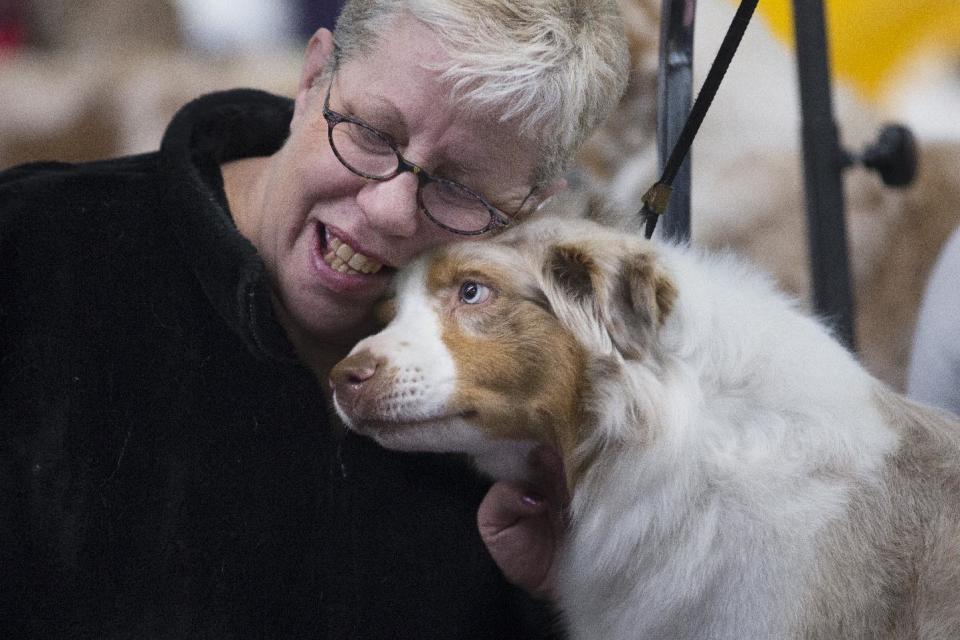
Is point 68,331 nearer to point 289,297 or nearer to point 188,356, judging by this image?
point 188,356

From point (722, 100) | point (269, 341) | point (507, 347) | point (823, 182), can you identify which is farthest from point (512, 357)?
point (722, 100)

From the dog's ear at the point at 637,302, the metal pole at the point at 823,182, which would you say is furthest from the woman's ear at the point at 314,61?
the metal pole at the point at 823,182

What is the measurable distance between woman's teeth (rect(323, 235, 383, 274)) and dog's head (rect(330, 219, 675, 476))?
106 mm

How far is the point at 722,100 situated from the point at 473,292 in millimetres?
2087

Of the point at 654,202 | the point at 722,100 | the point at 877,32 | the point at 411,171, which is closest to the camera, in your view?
the point at 411,171

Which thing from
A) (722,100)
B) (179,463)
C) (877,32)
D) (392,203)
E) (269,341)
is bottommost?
(179,463)

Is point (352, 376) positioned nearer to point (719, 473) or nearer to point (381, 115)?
point (381, 115)

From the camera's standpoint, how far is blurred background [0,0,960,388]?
120 inches

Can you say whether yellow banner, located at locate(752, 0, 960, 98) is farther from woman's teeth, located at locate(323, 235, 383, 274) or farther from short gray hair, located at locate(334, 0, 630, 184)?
woman's teeth, located at locate(323, 235, 383, 274)

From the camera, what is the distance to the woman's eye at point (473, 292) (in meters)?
1.46

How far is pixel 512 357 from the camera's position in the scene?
1.41m

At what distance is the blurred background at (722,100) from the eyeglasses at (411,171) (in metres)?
1.19

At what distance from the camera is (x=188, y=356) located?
62.4 inches

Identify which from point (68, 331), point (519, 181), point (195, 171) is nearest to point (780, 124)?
point (519, 181)
